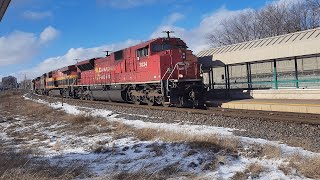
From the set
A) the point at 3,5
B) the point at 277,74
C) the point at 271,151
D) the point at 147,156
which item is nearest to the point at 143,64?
the point at 277,74

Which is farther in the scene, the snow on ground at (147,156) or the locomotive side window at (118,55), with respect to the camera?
the locomotive side window at (118,55)

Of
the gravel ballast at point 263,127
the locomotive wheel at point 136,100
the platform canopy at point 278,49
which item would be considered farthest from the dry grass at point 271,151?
the locomotive wheel at point 136,100

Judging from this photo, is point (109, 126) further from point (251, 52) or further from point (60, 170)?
point (251, 52)

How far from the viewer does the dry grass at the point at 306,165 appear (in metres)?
6.19

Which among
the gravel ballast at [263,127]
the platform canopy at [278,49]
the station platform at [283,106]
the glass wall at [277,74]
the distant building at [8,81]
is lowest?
the gravel ballast at [263,127]

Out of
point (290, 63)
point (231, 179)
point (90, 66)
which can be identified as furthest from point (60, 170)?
point (90, 66)

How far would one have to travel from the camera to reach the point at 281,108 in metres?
15.8

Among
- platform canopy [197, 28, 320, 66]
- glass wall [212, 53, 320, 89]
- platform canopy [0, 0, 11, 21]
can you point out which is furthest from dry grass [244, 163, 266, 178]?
glass wall [212, 53, 320, 89]

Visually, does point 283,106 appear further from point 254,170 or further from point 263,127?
point 254,170

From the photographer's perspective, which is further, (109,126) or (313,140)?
(109,126)

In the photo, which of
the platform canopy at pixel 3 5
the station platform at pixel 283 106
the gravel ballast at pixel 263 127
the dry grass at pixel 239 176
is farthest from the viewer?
the station platform at pixel 283 106

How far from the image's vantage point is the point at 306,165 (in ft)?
21.2

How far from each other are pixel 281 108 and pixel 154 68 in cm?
691

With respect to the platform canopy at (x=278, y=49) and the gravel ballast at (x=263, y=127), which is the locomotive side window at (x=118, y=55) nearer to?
the platform canopy at (x=278, y=49)
